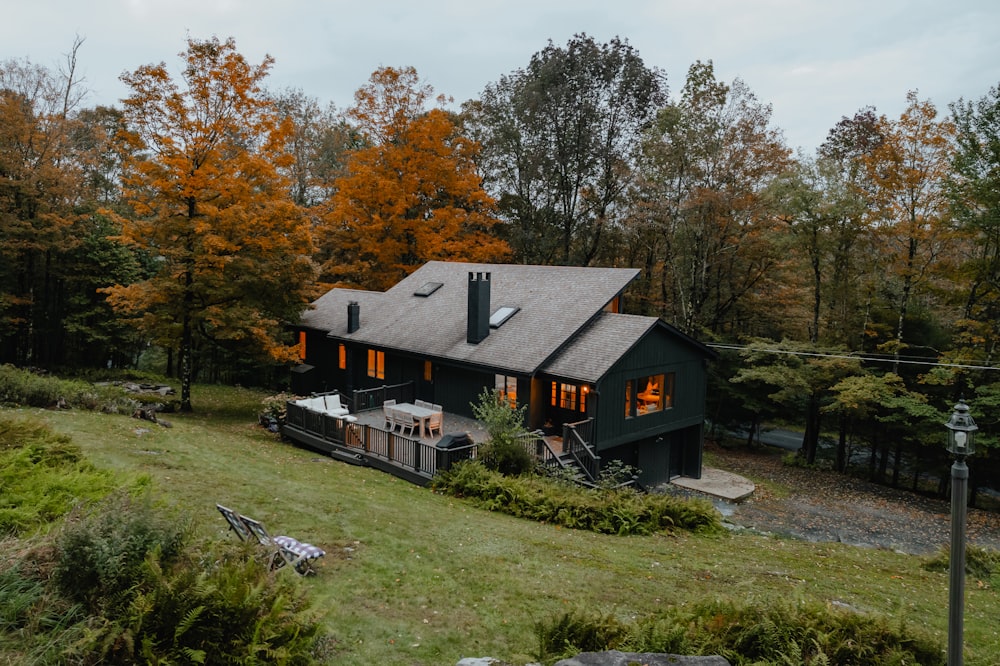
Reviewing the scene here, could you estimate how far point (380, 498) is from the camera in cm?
1233

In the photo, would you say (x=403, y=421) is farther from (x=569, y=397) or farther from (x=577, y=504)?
(x=577, y=504)

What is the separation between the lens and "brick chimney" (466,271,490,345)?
1934 centimetres

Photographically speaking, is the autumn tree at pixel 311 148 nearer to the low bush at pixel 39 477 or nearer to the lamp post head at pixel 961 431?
the low bush at pixel 39 477

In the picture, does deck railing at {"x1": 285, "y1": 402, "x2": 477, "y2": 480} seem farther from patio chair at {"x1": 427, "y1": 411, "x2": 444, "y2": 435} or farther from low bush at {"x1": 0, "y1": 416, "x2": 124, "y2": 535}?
low bush at {"x1": 0, "y1": 416, "x2": 124, "y2": 535}

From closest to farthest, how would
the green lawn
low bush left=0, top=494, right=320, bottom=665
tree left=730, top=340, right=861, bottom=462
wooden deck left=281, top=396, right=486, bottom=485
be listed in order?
low bush left=0, top=494, right=320, bottom=665
the green lawn
wooden deck left=281, top=396, right=486, bottom=485
tree left=730, top=340, right=861, bottom=462

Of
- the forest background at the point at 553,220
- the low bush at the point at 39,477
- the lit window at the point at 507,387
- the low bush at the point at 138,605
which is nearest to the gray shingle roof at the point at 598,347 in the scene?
the lit window at the point at 507,387

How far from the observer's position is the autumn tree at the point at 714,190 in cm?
2567

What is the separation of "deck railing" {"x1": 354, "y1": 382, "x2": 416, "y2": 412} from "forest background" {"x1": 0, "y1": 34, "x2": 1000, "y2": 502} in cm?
351

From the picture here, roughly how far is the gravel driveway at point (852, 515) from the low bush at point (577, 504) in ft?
10.9

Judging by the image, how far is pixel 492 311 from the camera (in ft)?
69.2

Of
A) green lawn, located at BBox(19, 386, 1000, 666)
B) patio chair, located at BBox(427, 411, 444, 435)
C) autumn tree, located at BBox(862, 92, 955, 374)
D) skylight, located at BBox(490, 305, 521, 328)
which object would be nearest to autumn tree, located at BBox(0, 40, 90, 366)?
green lawn, located at BBox(19, 386, 1000, 666)

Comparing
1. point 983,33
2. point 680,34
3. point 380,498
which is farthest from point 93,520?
point 680,34

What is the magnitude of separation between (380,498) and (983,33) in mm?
25632

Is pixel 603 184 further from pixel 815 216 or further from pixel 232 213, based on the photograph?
pixel 232 213
